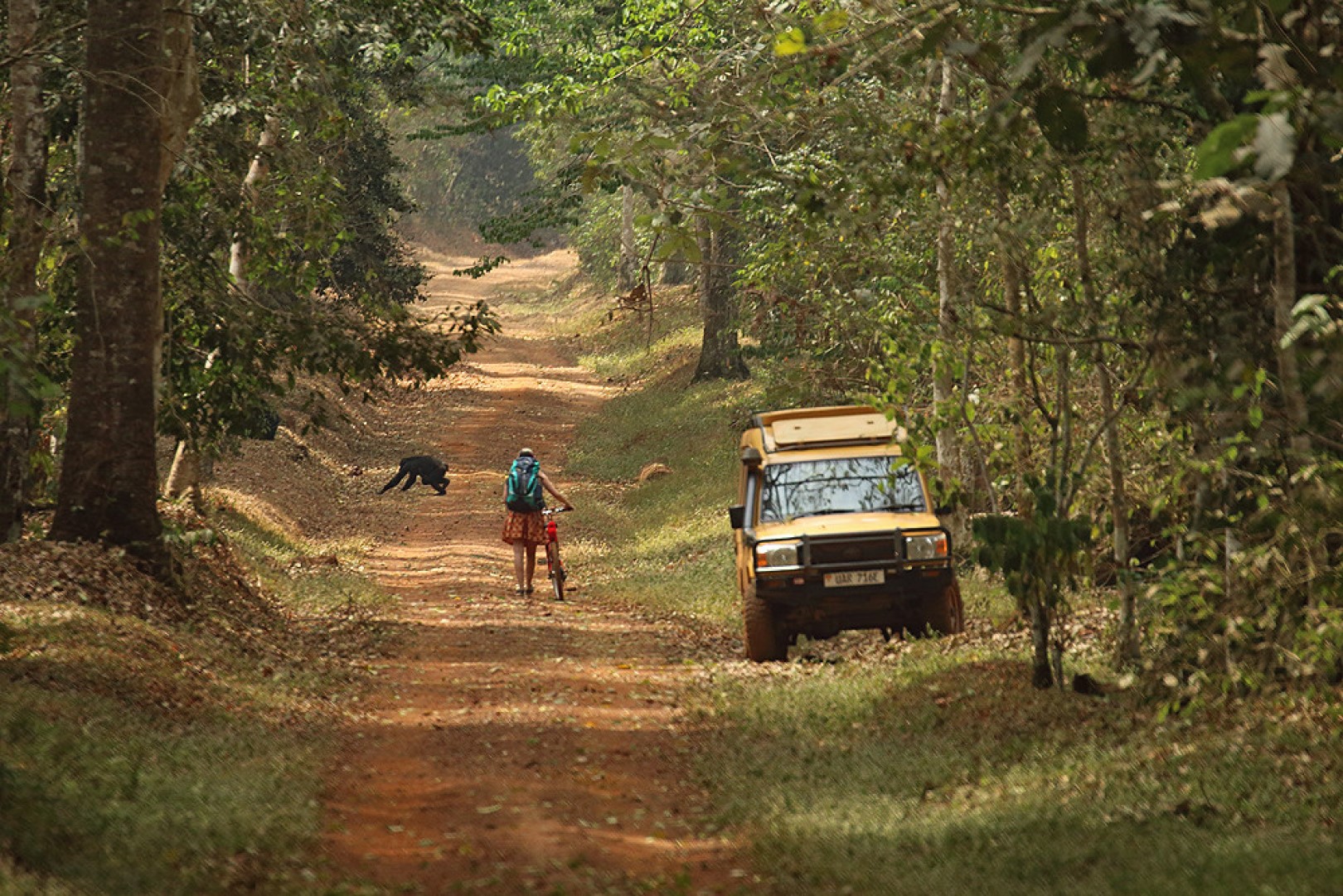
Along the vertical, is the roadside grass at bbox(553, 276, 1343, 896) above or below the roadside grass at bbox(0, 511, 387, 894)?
below

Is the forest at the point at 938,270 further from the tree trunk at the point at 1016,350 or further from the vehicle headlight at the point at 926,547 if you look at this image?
the vehicle headlight at the point at 926,547

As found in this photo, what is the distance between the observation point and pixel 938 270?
1639 centimetres

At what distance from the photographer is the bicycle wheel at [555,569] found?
764 inches

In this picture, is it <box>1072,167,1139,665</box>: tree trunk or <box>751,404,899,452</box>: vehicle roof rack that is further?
<box>751,404,899,452</box>: vehicle roof rack

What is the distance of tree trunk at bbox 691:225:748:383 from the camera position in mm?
36469

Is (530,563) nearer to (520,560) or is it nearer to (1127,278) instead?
(520,560)

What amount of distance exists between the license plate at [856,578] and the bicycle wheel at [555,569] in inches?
234

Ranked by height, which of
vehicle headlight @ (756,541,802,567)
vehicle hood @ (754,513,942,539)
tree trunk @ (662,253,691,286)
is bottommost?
vehicle headlight @ (756,541,802,567)

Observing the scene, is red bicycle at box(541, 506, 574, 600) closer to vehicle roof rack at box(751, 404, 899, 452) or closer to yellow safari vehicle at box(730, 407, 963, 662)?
yellow safari vehicle at box(730, 407, 963, 662)

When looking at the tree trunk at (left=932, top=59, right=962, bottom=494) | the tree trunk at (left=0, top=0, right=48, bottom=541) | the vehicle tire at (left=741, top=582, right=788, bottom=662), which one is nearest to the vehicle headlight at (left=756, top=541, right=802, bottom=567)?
the vehicle tire at (left=741, top=582, right=788, bottom=662)

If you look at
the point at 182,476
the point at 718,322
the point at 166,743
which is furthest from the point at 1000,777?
the point at 718,322

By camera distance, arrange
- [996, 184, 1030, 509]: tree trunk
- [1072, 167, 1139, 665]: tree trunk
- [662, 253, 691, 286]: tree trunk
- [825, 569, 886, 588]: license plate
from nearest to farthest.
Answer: [1072, 167, 1139, 665]: tree trunk → [996, 184, 1030, 509]: tree trunk → [825, 569, 886, 588]: license plate → [662, 253, 691, 286]: tree trunk

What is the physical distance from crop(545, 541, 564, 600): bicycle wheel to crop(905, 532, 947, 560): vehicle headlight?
633 centimetres

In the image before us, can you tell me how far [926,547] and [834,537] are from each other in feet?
2.84
